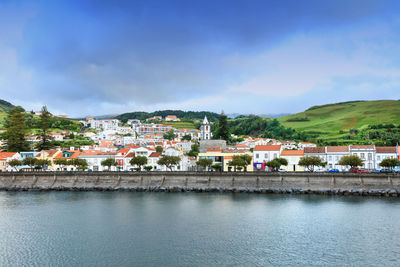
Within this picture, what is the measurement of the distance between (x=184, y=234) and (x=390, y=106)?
16377 cm

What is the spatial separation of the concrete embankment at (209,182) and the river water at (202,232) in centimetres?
435

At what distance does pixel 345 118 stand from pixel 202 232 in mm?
150101

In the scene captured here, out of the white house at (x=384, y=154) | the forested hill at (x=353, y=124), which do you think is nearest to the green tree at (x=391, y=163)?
the white house at (x=384, y=154)

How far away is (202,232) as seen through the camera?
109 ft

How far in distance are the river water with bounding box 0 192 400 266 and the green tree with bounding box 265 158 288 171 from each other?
1402 centimetres

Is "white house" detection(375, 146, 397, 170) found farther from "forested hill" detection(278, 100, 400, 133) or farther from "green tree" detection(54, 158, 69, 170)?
"forested hill" detection(278, 100, 400, 133)

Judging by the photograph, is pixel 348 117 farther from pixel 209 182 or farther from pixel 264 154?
pixel 209 182

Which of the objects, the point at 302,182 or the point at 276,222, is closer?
the point at 276,222

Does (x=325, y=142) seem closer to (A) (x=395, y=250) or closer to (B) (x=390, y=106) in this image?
(B) (x=390, y=106)

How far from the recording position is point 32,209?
4403 cm

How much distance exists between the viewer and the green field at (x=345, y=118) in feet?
479

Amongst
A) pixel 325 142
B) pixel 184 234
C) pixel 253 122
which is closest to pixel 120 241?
pixel 184 234

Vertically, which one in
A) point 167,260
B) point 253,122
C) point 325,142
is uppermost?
point 253,122

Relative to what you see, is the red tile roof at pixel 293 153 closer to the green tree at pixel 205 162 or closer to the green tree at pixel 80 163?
the green tree at pixel 205 162
